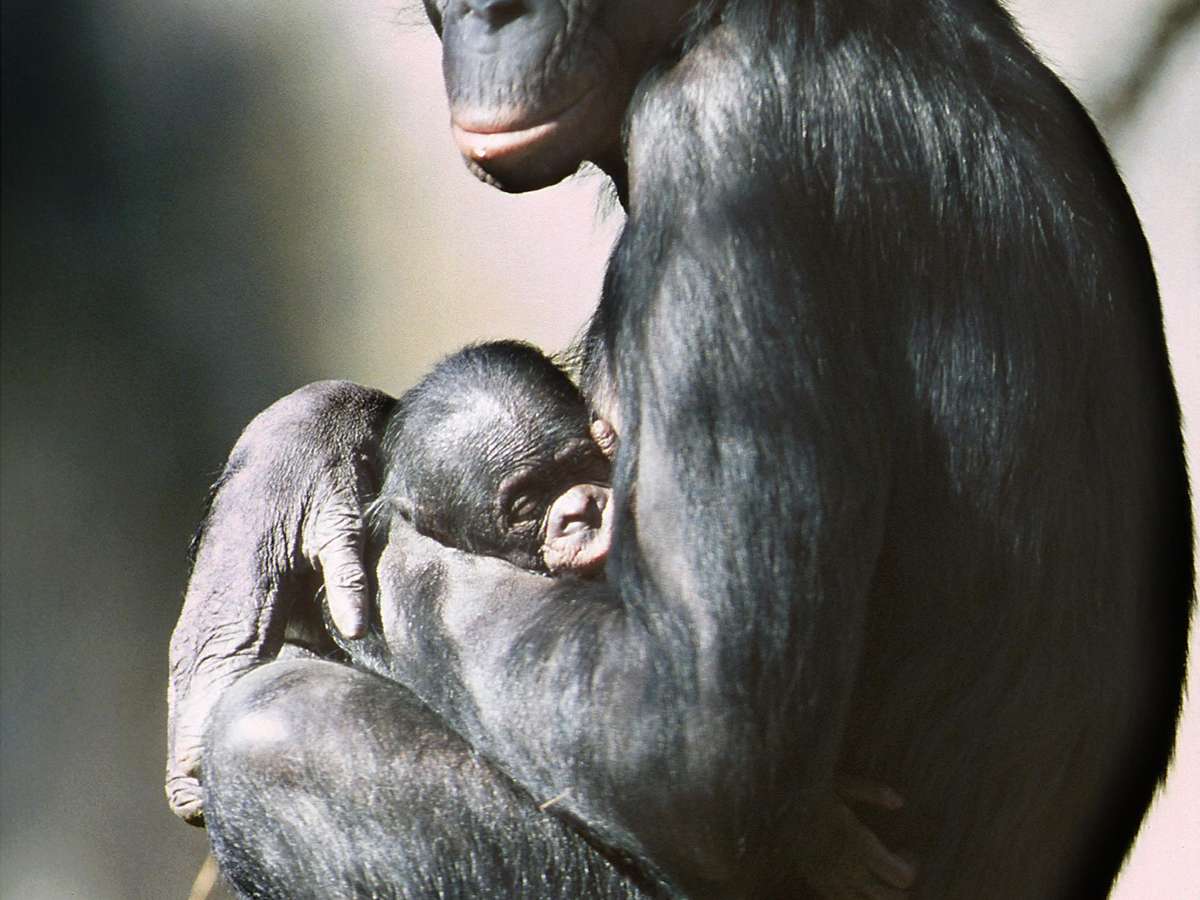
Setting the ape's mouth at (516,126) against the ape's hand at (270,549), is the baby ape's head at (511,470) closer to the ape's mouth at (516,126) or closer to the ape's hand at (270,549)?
the ape's hand at (270,549)

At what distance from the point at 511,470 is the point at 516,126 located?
1.48 feet

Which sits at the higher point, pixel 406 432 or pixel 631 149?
pixel 631 149

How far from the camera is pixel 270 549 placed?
2369 mm

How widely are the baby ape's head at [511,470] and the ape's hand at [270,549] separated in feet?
0.44

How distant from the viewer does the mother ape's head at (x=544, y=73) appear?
1919 mm

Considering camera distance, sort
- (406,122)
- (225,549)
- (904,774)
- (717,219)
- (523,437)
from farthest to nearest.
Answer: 1. (406,122)
2. (225,549)
3. (523,437)
4. (904,774)
5. (717,219)

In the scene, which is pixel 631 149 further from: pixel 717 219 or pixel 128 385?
pixel 128 385

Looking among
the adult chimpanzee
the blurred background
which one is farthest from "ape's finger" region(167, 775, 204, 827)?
the blurred background

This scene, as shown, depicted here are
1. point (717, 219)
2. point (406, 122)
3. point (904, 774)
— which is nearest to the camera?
point (717, 219)

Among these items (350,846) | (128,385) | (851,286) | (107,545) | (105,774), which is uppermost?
(851,286)

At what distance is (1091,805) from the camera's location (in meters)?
A: 2.01

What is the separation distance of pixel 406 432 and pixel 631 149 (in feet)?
2.10

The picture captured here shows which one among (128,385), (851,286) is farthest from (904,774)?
(128,385)

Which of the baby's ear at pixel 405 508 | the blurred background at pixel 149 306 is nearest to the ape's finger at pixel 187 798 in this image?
the baby's ear at pixel 405 508
